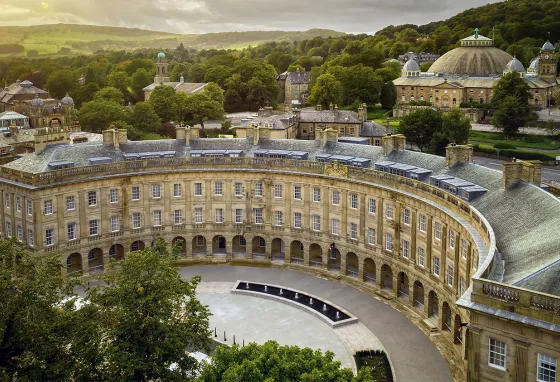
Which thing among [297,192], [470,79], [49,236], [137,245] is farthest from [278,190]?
[470,79]

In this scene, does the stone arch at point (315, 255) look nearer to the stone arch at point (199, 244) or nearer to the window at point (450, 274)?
the stone arch at point (199, 244)

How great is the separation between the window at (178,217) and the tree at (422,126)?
50224mm

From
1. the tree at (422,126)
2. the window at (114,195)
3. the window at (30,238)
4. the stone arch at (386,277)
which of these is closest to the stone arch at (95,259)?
the window at (114,195)

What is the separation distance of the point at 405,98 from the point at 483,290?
449ft

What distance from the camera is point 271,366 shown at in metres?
36.5

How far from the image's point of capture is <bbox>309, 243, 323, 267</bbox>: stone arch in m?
77.5

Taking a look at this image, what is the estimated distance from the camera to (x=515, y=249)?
43.1 m

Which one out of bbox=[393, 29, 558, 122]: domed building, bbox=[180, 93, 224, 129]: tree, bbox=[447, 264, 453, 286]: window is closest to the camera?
bbox=[447, 264, 453, 286]: window

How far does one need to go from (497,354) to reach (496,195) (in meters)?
21.8

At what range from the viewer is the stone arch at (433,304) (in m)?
62.8

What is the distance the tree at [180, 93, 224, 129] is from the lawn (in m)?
56.4

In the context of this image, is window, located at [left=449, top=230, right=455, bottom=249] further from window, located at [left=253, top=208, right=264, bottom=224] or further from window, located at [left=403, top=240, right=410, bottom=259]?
window, located at [left=253, top=208, right=264, bottom=224]

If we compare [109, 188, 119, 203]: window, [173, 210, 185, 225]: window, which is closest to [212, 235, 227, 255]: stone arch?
[173, 210, 185, 225]: window

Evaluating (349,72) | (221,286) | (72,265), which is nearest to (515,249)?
(221,286)
